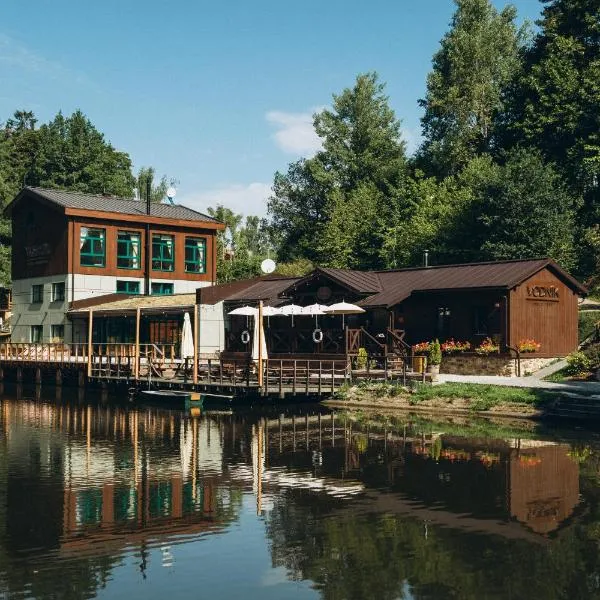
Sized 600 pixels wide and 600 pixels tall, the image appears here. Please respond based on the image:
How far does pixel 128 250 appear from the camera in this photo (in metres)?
60.0

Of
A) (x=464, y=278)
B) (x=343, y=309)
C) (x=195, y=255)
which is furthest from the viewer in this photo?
(x=195, y=255)

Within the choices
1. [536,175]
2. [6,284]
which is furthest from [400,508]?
[6,284]

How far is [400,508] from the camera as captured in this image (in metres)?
18.8

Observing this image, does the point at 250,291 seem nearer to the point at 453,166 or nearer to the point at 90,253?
the point at 90,253

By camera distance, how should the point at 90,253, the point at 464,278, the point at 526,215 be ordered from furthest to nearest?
the point at 90,253 → the point at 526,215 → the point at 464,278

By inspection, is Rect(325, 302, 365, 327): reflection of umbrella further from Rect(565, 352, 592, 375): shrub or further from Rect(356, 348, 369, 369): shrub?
Rect(565, 352, 592, 375): shrub

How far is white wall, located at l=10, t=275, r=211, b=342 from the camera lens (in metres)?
56.8

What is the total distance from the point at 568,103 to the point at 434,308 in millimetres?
23563

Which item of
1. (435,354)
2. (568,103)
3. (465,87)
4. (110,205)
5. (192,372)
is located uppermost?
(465,87)

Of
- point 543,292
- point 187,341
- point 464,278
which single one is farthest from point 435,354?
point 187,341

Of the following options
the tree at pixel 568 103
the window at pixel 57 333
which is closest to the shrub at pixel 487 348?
the tree at pixel 568 103

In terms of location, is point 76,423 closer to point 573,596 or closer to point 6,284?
point 573,596

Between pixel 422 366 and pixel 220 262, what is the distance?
130ft

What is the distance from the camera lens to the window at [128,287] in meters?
Answer: 59.6
